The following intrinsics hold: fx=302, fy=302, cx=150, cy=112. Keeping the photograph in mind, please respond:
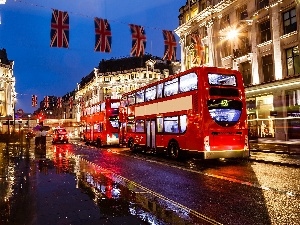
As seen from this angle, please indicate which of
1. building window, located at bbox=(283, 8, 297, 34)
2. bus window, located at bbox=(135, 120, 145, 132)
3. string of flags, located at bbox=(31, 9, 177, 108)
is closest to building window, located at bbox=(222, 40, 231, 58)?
building window, located at bbox=(283, 8, 297, 34)

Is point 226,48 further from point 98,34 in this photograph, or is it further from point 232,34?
point 98,34

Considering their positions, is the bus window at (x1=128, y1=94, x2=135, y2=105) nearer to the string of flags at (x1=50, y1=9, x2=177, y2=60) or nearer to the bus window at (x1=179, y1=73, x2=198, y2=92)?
the string of flags at (x1=50, y1=9, x2=177, y2=60)

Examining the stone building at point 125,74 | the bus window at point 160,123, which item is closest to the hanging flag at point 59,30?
the bus window at point 160,123

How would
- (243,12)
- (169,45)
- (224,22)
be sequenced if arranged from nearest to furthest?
(169,45), (243,12), (224,22)

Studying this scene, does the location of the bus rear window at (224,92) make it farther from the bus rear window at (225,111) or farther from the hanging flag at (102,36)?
the hanging flag at (102,36)

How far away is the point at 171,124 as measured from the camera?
1689 cm

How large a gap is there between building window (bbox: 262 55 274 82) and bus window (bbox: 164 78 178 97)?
13733 millimetres

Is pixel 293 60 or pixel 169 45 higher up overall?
pixel 169 45

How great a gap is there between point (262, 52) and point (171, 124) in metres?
15.8

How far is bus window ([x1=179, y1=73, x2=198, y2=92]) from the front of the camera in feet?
47.3

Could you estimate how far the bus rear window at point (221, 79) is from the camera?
1419 cm

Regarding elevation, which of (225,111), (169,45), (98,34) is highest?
(169,45)

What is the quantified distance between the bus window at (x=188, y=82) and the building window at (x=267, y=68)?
14457 millimetres

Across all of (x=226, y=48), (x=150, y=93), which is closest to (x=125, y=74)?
(x=226, y=48)
